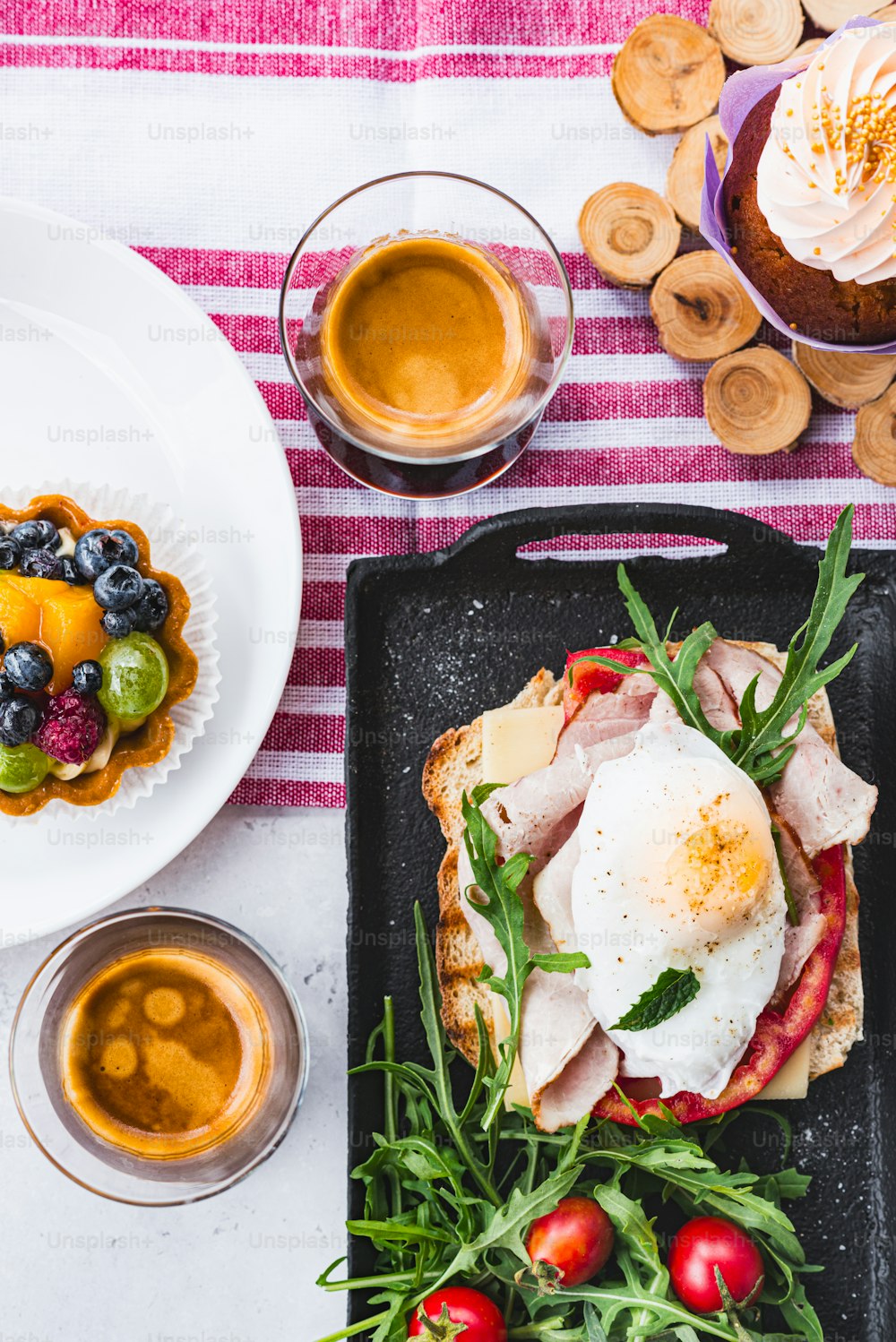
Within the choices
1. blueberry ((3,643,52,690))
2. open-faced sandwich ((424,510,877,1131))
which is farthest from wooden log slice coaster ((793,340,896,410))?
blueberry ((3,643,52,690))

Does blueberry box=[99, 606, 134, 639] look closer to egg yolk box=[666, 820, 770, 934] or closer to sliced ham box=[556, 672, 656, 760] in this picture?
sliced ham box=[556, 672, 656, 760]

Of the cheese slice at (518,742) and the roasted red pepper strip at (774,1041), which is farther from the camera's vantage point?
the cheese slice at (518,742)

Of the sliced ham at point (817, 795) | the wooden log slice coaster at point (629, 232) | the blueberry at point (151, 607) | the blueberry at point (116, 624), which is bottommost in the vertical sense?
the sliced ham at point (817, 795)

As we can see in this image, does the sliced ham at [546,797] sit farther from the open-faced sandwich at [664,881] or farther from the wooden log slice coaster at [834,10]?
the wooden log slice coaster at [834,10]

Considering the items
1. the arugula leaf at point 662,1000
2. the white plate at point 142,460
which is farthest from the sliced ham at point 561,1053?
the white plate at point 142,460

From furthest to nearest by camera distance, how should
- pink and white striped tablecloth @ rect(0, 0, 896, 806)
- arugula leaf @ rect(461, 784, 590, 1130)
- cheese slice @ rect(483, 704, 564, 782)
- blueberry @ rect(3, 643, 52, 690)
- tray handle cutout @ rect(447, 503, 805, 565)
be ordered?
1. pink and white striped tablecloth @ rect(0, 0, 896, 806)
2. tray handle cutout @ rect(447, 503, 805, 565)
3. cheese slice @ rect(483, 704, 564, 782)
4. arugula leaf @ rect(461, 784, 590, 1130)
5. blueberry @ rect(3, 643, 52, 690)

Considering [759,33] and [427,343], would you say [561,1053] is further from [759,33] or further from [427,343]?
[759,33]

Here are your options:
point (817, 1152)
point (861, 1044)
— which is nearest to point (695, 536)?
point (861, 1044)

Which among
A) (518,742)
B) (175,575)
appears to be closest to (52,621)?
(175,575)

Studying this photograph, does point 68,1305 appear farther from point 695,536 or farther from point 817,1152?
point 695,536
